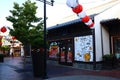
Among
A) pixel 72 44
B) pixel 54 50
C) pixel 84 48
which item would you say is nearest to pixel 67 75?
pixel 84 48

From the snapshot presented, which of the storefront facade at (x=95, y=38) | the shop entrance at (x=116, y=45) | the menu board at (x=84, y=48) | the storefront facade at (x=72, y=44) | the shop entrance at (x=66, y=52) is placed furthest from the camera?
the shop entrance at (x=66, y=52)

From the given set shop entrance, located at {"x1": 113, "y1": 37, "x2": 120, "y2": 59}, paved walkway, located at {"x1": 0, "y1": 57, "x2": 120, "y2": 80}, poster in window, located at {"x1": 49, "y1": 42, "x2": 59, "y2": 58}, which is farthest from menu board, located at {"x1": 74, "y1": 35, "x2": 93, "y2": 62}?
poster in window, located at {"x1": 49, "y1": 42, "x2": 59, "y2": 58}

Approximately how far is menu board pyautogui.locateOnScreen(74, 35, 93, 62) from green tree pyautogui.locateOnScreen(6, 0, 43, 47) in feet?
11.2

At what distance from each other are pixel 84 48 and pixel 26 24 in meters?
5.53

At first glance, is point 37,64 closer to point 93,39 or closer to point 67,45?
point 93,39

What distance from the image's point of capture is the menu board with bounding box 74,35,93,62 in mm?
20186

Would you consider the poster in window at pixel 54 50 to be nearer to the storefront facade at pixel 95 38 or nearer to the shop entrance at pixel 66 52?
the shop entrance at pixel 66 52

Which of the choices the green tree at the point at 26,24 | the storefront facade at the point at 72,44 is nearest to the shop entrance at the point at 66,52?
the storefront facade at the point at 72,44

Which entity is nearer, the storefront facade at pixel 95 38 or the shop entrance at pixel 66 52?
the storefront facade at pixel 95 38

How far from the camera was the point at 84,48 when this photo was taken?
2098 cm

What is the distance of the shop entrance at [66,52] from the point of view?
23.3 meters

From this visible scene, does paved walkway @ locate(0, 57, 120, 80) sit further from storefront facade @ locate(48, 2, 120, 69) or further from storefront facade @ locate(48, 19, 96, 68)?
storefront facade @ locate(48, 19, 96, 68)

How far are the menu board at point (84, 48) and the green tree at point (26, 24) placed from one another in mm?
3425

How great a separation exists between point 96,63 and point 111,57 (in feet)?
4.36
